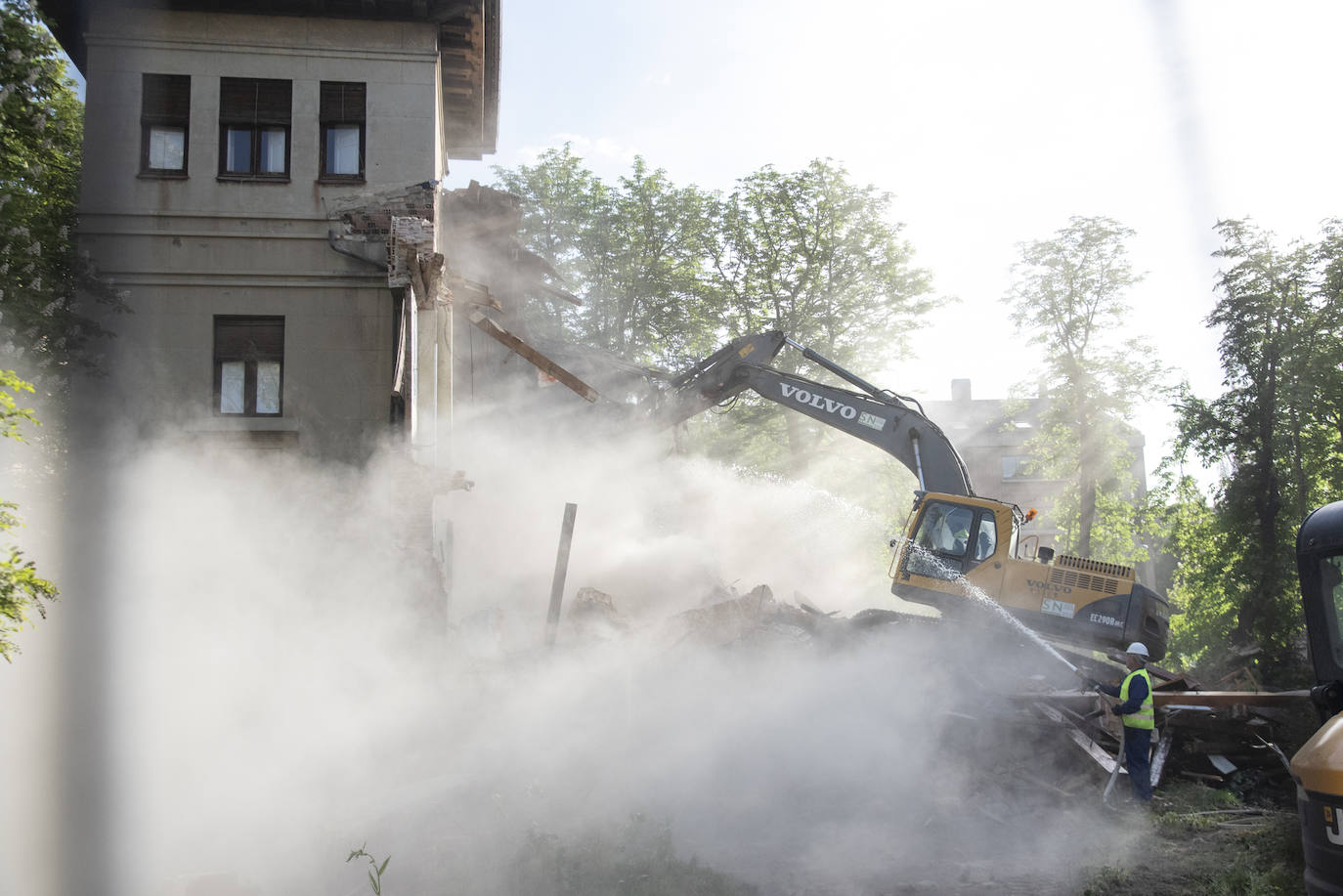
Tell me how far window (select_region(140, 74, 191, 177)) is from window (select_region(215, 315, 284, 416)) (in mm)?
2132

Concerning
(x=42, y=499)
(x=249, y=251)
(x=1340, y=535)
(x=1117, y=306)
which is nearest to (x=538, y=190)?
(x=1117, y=306)

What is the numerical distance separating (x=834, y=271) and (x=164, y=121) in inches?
769

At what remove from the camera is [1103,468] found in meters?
26.4

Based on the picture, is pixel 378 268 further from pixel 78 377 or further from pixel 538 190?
pixel 538 190

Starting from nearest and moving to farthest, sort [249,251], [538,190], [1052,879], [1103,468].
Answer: [1052,879], [249,251], [1103,468], [538,190]

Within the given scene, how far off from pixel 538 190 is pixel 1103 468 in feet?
67.6

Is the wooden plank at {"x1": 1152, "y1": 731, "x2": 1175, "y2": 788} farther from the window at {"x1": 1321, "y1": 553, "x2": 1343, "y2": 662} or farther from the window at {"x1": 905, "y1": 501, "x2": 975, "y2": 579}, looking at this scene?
the window at {"x1": 1321, "y1": 553, "x2": 1343, "y2": 662}

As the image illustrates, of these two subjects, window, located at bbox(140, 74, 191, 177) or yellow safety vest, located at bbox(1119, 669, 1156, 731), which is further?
window, located at bbox(140, 74, 191, 177)

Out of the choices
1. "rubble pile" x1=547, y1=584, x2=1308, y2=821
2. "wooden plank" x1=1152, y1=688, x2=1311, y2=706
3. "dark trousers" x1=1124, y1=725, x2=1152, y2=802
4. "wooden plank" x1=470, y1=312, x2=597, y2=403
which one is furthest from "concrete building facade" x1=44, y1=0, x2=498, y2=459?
"wooden plank" x1=1152, y1=688, x2=1311, y2=706

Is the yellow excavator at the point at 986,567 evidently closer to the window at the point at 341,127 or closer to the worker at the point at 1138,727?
the worker at the point at 1138,727

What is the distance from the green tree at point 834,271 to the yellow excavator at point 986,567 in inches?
547

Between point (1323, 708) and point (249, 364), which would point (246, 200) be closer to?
point (249, 364)

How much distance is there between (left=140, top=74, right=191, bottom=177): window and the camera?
1186 centimetres

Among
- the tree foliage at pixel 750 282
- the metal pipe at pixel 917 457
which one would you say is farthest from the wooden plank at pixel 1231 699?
the tree foliage at pixel 750 282
